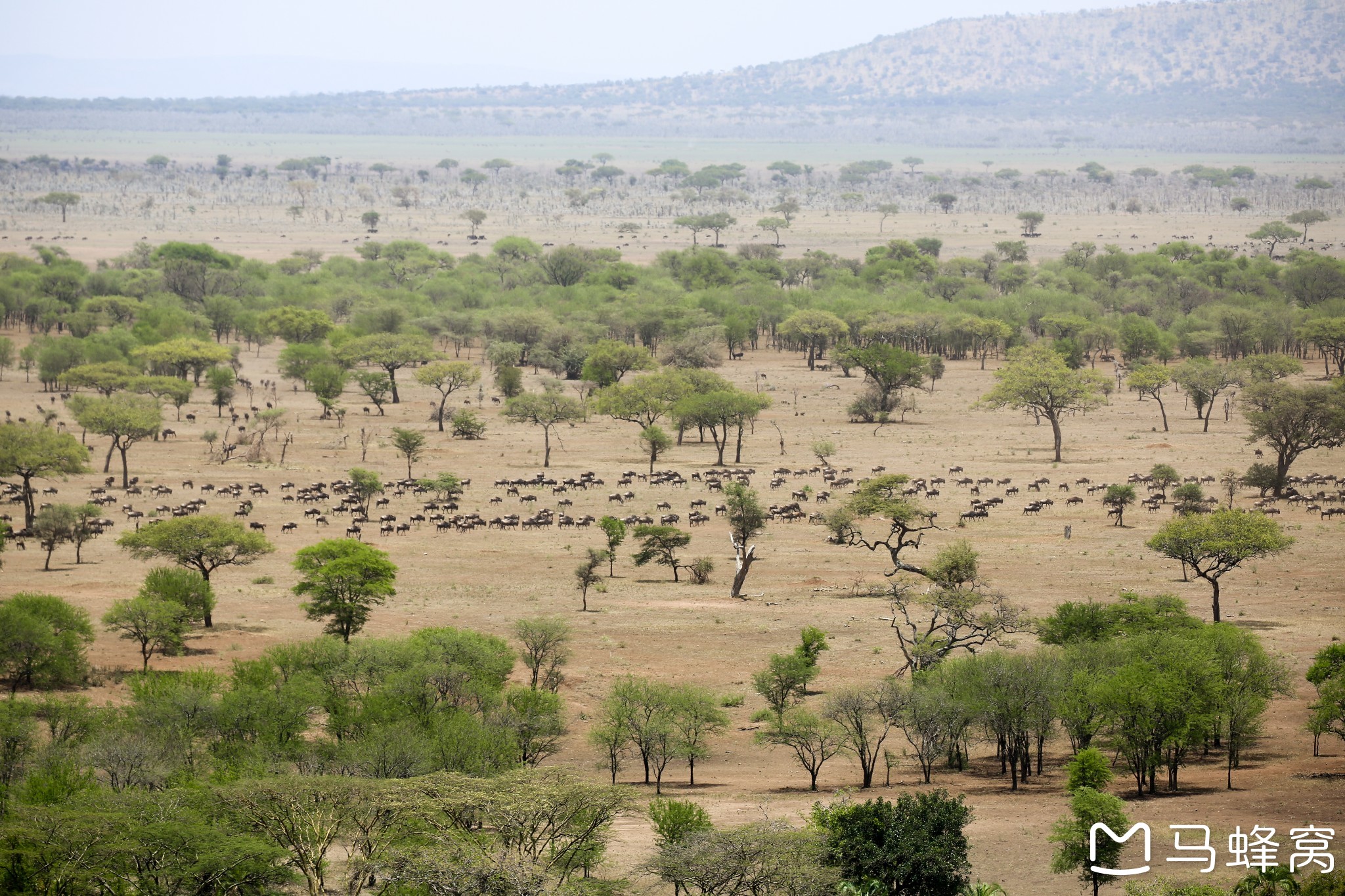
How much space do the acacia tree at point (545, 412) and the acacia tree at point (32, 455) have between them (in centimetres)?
2145

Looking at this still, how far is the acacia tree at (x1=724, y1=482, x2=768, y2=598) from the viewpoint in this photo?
149ft

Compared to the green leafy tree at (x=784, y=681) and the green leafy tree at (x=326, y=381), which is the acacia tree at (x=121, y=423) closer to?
the green leafy tree at (x=326, y=381)

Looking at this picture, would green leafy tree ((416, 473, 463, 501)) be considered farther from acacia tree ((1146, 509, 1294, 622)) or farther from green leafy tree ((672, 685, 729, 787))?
acacia tree ((1146, 509, 1294, 622))

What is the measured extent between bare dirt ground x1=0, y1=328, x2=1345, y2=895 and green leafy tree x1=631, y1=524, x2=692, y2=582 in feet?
2.60

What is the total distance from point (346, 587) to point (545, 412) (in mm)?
31183

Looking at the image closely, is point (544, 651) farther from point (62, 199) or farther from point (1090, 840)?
point (62, 199)

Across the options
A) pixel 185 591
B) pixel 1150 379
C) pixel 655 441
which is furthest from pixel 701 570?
pixel 1150 379

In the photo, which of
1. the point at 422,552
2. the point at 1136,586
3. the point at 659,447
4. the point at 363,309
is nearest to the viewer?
the point at 1136,586

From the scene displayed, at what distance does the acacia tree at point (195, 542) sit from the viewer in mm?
42812

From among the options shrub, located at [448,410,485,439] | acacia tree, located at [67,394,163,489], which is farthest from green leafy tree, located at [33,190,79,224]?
acacia tree, located at [67,394,163,489]

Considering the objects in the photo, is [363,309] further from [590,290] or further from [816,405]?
[816,405]

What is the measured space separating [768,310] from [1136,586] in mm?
67587

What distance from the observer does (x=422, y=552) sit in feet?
168

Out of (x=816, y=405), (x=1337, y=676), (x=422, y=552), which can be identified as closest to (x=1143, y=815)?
(x=1337, y=676)
